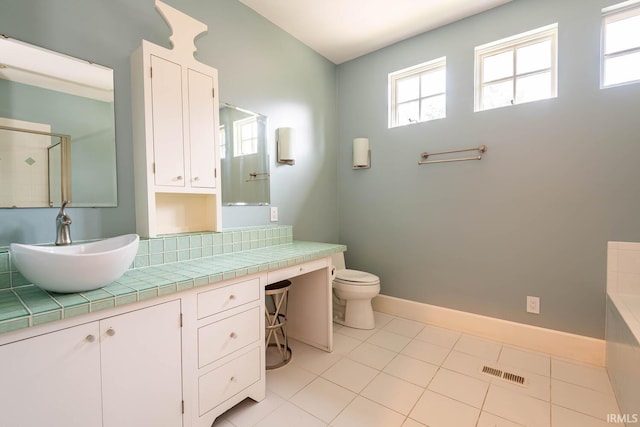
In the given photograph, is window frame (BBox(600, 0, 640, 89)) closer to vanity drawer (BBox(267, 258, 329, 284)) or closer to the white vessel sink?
vanity drawer (BBox(267, 258, 329, 284))

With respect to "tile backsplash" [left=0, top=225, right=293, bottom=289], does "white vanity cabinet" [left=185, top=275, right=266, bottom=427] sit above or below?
below

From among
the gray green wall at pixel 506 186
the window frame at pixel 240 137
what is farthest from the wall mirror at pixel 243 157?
the gray green wall at pixel 506 186

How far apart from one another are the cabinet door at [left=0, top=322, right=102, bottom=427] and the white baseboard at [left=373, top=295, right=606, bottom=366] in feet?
7.82

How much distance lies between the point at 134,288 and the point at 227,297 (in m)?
0.43

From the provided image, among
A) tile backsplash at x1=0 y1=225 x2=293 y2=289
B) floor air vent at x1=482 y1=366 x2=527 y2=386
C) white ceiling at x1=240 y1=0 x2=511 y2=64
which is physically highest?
white ceiling at x1=240 y1=0 x2=511 y2=64

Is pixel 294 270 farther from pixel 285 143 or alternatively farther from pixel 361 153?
pixel 361 153

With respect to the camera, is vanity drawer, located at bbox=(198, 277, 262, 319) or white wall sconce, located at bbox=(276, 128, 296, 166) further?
white wall sconce, located at bbox=(276, 128, 296, 166)

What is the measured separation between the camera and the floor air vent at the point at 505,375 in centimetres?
174

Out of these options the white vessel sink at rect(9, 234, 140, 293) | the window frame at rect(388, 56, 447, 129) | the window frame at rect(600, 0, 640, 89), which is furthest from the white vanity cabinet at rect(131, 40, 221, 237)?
the window frame at rect(600, 0, 640, 89)

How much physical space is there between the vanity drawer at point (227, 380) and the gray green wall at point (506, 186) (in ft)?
5.56

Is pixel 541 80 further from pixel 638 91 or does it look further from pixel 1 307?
pixel 1 307

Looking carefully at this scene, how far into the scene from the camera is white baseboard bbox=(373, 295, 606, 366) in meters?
1.94

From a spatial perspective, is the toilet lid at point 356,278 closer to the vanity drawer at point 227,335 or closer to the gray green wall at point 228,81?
the gray green wall at point 228,81

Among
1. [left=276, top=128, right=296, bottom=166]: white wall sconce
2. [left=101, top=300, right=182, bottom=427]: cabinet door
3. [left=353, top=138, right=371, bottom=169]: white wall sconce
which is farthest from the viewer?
[left=353, top=138, right=371, bottom=169]: white wall sconce
